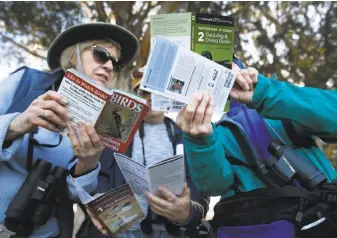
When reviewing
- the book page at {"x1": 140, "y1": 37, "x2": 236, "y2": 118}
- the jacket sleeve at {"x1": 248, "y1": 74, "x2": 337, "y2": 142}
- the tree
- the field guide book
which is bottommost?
the tree

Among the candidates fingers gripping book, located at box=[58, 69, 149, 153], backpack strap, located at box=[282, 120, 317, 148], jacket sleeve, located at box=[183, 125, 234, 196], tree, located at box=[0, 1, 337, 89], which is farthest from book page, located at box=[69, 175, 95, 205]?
tree, located at box=[0, 1, 337, 89]

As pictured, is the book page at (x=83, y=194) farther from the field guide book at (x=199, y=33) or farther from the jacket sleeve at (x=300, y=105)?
the jacket sleeve at (x=300, y=105)

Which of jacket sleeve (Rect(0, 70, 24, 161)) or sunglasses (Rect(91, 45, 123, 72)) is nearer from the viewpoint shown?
jacket sleeve (Rect(0, 70, 24, 161))

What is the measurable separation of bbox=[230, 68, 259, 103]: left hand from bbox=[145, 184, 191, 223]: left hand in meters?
0.61

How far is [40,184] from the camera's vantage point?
61.7 inches

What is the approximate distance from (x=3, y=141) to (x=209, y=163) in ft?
2.65

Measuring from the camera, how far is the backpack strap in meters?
1.39

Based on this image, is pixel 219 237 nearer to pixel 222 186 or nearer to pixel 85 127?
pixel 222 186

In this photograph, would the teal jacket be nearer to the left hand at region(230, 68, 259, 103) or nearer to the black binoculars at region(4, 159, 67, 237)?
the left hand at region(230, 68, 259, 103)

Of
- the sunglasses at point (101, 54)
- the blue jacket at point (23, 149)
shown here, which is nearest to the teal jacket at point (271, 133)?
the blue jacket at point (23, 149)

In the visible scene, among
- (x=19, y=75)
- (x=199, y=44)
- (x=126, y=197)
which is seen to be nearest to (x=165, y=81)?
(x=199, y=44)

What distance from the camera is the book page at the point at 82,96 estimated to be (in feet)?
4.42

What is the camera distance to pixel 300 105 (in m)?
1.31

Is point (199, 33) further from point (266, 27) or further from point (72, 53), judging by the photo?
point (266, 27)
